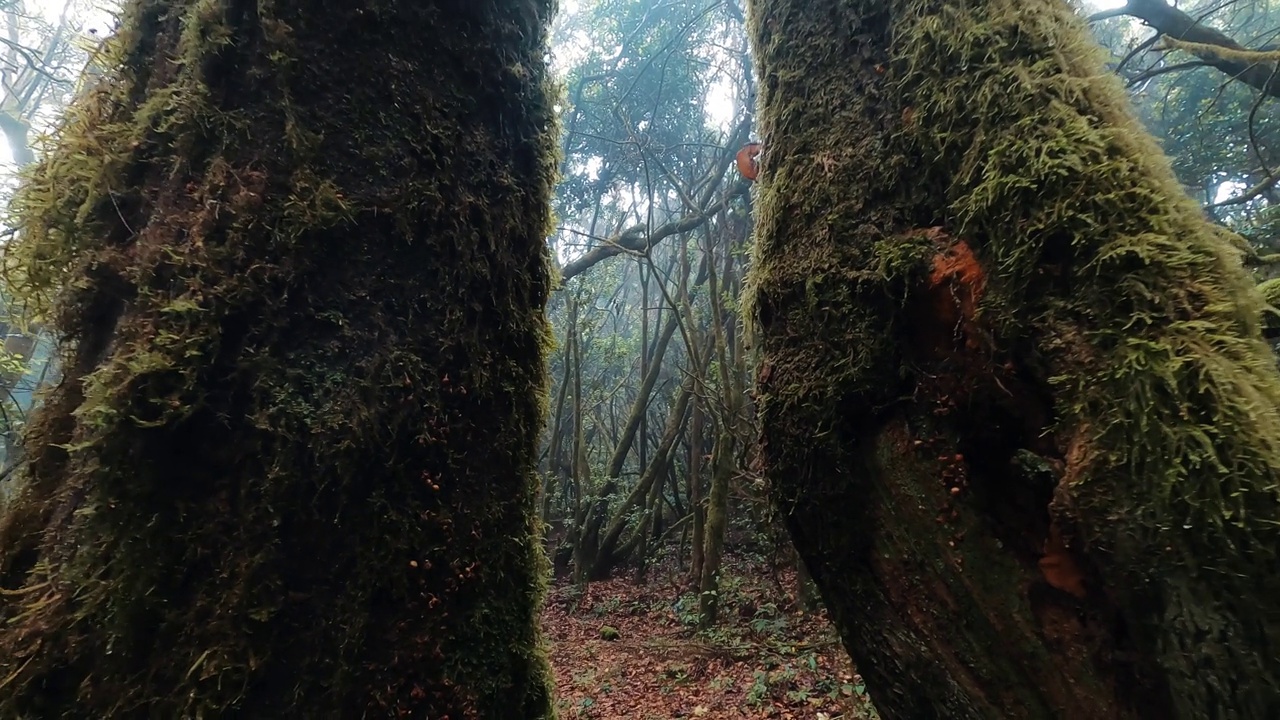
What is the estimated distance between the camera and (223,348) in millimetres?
1214

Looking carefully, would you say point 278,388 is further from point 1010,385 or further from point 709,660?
point 709,660

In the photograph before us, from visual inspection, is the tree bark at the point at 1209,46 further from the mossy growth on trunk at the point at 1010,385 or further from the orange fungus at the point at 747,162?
the mossy growth on trunk at the point at 1010,385

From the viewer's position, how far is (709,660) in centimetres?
671

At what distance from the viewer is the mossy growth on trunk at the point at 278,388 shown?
42.6 inches

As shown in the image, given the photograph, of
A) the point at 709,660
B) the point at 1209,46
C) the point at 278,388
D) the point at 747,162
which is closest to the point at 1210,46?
the point at 1209,46

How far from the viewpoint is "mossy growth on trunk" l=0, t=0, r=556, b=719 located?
1.08m

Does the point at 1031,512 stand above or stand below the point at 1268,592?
above

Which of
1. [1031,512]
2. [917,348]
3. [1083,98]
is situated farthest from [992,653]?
[1083,98]

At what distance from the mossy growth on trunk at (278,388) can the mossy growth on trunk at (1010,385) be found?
3.09ft

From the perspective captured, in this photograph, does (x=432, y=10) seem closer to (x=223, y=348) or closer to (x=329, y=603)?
(x=223, y=348)

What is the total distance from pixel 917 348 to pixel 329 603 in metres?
1.54

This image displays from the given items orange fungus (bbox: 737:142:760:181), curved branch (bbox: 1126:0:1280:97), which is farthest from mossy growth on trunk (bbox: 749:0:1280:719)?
curved branch (bbox: 1126:0:1280:97)

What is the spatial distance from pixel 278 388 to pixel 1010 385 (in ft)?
5.37

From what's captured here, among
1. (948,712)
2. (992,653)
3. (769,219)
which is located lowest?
(948,712)
